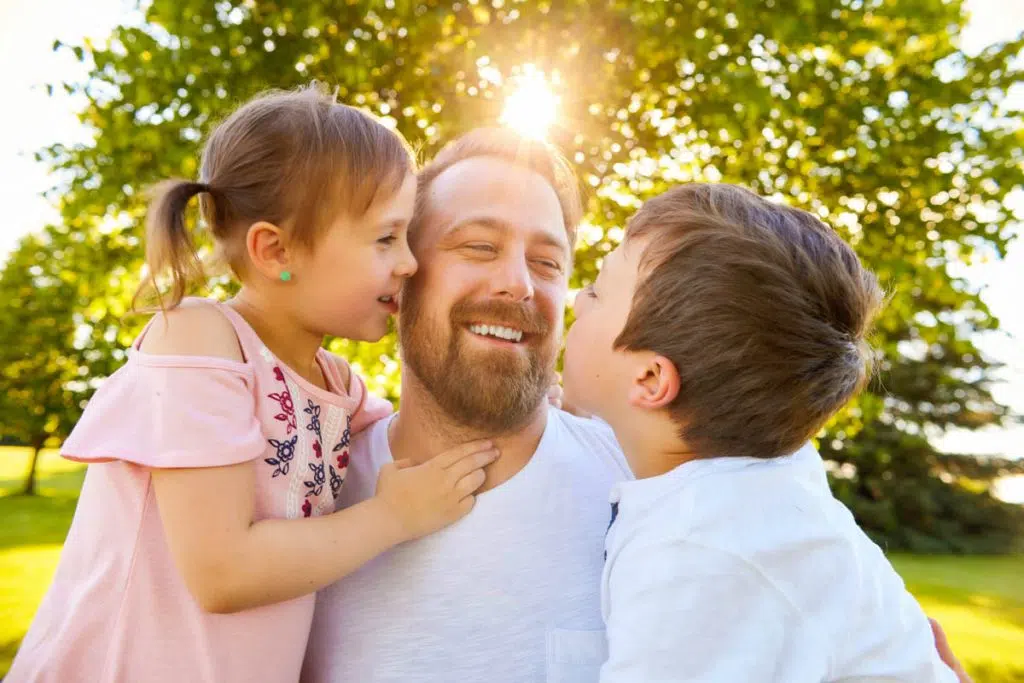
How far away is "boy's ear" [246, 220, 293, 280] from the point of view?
2.04 meters

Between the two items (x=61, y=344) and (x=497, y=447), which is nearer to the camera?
(x=497, y=447)

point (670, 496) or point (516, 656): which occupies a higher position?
point (670, 496)

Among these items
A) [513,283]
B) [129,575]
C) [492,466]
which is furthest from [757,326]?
[129,575]

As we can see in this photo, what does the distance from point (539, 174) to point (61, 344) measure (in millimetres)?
23170

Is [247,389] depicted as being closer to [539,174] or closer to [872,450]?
[539,174]

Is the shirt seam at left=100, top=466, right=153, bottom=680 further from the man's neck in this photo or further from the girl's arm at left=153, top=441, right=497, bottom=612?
the man's neck

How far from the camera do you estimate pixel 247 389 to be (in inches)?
71.4

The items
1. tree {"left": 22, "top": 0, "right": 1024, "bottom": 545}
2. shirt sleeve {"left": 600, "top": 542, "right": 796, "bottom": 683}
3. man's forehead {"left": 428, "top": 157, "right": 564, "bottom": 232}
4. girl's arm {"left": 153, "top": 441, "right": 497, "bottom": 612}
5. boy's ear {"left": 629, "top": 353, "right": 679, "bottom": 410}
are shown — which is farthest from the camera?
tree {"left": 22, "top": 0, "right": 1024, "bottom": 545}

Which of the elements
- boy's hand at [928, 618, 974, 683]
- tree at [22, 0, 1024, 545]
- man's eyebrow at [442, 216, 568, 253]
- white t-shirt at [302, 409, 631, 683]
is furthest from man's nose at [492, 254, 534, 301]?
tree at [22, 0, 1024, 545]

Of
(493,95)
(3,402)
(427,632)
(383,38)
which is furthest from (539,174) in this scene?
(3,402)

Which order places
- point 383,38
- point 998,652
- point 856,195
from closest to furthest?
point 383,38 < point 856,195 < point 998,652

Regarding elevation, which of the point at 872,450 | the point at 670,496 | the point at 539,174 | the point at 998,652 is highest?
the point at 539,174

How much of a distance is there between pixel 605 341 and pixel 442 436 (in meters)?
0.64

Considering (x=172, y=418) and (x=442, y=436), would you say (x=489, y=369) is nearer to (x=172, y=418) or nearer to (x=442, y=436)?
(x=442, y=436)
